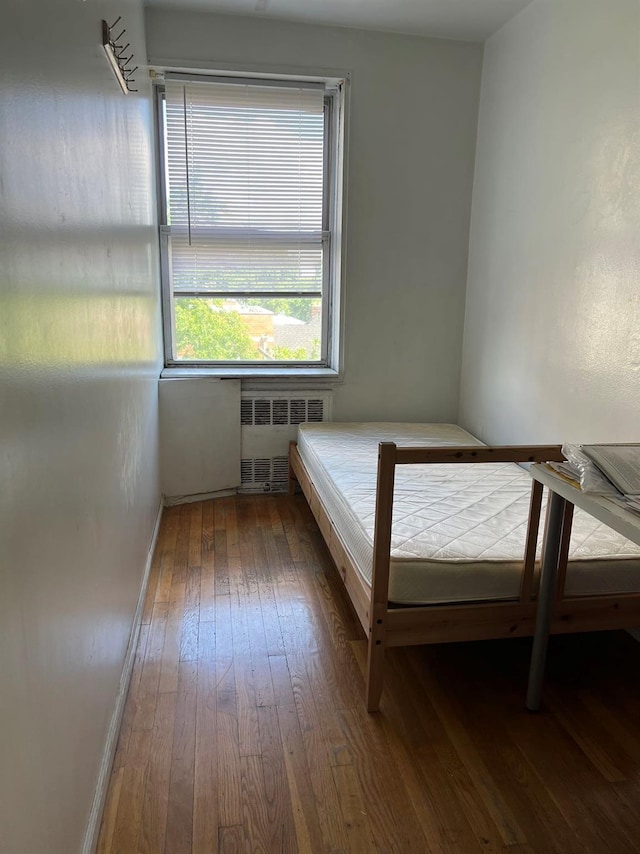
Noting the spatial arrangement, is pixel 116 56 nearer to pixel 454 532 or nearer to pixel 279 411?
pixel 454 532

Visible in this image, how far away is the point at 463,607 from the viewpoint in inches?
73.4

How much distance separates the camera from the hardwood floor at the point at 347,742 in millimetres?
1491

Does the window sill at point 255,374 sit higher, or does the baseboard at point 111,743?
the window sill at point 255,374

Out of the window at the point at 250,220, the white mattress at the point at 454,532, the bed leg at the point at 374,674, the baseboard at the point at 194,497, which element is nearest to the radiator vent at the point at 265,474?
the baseboard at the point at 194,497

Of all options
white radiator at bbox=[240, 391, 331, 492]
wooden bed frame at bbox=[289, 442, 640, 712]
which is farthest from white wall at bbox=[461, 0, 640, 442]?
white radiator at bbox=[240, 391, 331, 492]

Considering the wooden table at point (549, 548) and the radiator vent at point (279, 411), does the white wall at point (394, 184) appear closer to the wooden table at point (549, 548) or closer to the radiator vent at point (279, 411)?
the radiator vent at point (279, 411)

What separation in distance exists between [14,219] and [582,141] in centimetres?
A: 236

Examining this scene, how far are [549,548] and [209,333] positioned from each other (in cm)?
252

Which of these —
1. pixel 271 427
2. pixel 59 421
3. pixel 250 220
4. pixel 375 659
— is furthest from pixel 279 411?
pixel 59 421

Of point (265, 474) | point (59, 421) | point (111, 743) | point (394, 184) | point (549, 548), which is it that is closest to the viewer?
point (59, 421)

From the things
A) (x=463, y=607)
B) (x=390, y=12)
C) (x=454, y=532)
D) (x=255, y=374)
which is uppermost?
(x=390, y=12)

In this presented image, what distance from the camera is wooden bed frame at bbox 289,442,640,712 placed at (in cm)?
176

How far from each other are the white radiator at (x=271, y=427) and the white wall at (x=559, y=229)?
99 centimetres

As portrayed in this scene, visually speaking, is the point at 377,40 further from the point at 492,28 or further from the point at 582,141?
the point at 582,141
